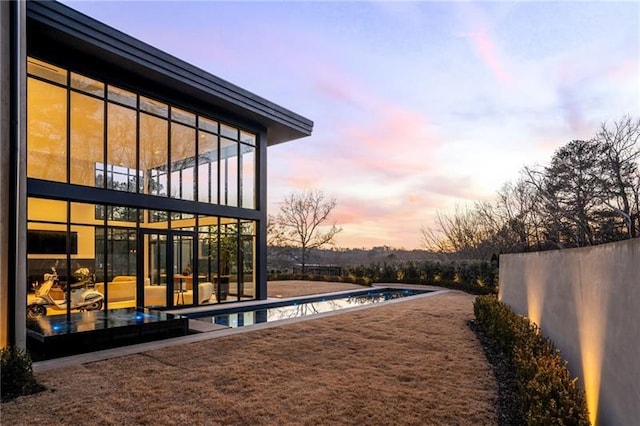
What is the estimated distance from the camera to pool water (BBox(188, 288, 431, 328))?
10.4 metres

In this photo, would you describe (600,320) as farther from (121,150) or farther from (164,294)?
(164,294)

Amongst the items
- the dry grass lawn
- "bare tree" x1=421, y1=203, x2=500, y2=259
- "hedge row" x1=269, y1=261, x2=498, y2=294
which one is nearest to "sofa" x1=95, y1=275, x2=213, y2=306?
→ the dry grass lawn

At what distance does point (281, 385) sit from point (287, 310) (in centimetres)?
740

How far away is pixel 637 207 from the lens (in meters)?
18.9

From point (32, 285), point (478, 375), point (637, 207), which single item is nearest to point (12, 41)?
point (32, 285)

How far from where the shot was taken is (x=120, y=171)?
32.3ft

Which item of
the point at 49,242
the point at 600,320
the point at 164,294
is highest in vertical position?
the point at 49,242

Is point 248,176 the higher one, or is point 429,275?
point 248,176

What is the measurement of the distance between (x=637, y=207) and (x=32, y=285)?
2359 centimetres

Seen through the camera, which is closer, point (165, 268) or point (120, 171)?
point (120, 171)

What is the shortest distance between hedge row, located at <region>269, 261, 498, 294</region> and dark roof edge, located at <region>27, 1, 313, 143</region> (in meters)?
11.2

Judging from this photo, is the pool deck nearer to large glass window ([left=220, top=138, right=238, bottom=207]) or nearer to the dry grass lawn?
the dry grass lawn

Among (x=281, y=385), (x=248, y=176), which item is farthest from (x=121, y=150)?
(x=281, y=385)

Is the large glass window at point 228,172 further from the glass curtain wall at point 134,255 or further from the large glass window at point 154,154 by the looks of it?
the large glass window at point 154,154
